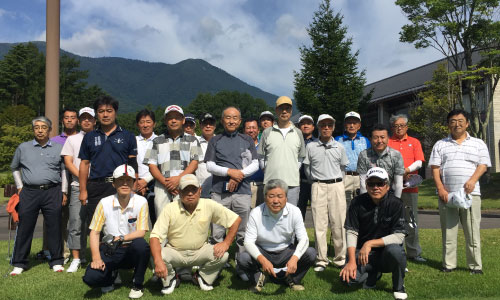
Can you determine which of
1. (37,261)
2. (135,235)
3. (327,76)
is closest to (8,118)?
(327,76)

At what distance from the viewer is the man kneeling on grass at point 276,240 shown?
5059 millimetres

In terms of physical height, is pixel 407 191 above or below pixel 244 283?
above

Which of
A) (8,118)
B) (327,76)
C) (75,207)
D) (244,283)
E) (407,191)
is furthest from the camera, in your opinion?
(8,118)

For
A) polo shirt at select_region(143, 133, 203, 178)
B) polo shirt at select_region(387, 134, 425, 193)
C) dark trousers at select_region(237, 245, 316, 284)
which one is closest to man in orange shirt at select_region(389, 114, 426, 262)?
polo shirt at select_region(387, 134, 425, 193)

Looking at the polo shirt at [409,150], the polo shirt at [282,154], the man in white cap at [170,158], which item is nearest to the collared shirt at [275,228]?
the polo shirt at [282,154]

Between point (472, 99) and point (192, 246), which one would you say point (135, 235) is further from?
point (472, 99)

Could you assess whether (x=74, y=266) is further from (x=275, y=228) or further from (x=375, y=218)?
(x=375, y=218)

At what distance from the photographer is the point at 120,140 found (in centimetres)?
610

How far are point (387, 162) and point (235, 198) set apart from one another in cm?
228

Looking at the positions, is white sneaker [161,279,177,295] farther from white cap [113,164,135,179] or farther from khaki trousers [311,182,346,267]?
khaki trousers [311,182,346,267]

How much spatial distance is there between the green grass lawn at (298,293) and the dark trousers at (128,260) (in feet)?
0.65

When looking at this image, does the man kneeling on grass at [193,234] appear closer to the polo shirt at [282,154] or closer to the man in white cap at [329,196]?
the polo shirt at [282,154]

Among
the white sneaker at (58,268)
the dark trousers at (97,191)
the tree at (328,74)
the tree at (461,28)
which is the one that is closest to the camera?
the dark trousers at (97,191)

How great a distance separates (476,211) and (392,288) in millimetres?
1860
